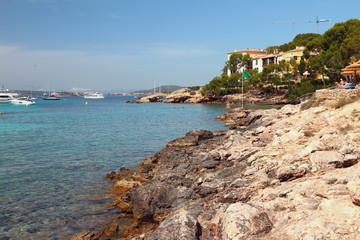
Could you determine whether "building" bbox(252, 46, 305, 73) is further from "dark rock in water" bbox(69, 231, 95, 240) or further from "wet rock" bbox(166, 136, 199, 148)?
"dark rock in water" bbox(69, 231, 95, 240)

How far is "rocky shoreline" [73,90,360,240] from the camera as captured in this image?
712 centimetres

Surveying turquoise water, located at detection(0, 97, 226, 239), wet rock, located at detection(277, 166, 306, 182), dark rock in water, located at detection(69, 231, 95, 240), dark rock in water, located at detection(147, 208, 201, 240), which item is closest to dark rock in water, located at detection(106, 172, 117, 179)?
turquoise water, located at detection(0, 97, 226, 239)

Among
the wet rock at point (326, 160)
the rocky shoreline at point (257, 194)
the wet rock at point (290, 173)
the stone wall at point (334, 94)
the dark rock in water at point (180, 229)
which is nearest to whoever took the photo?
the rocky shoreline at point (257, 194)

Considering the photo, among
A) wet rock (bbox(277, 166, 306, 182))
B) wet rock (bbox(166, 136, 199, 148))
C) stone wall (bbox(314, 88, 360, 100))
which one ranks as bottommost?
wet rock (bbox(166, 136, 199, 148))

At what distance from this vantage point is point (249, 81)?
3610 inches

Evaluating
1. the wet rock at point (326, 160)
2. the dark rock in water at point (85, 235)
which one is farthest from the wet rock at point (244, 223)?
the dark rock in water at point (85, 235)

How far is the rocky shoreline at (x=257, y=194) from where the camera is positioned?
7.12 meters

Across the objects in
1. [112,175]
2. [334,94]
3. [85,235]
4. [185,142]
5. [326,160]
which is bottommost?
[85,235]

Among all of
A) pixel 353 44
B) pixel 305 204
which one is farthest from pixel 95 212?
pixel 353 44

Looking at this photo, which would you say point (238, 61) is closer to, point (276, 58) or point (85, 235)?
point (276, 58)

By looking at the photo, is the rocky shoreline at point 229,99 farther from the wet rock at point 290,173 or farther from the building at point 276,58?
the wet rock at point 290,173

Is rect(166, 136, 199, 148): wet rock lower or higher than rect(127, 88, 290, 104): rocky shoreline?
lower

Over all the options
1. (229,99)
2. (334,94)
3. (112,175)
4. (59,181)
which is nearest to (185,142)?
(112,175)

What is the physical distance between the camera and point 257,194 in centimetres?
986
